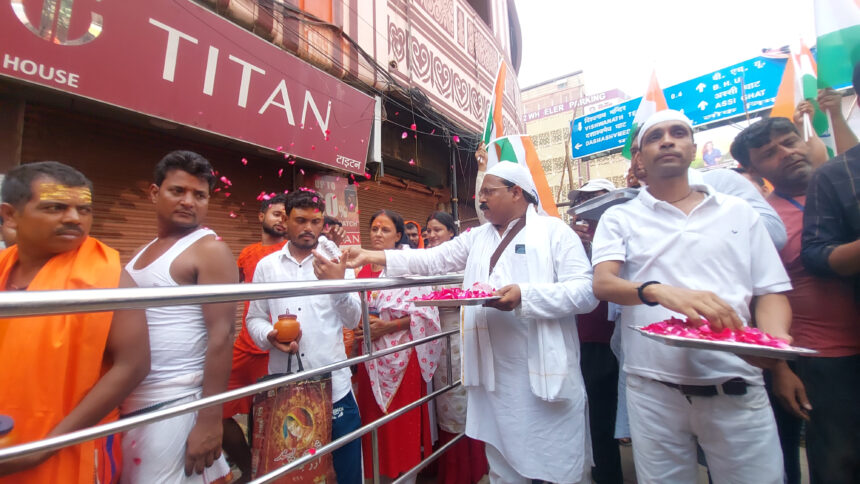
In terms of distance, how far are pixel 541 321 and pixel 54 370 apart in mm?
1746

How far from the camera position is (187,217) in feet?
5.67

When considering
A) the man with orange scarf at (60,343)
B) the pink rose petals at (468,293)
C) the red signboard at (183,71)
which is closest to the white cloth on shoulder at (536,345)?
the pink rose petals at (468,293)

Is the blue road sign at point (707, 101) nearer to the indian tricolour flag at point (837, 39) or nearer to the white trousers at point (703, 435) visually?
the indian tricolour flag at point (837, 39)

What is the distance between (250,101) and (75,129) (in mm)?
1714

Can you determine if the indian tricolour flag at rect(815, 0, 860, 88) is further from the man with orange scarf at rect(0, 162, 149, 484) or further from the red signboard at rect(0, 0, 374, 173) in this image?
the red signboard at rect(0, 0, 374, 173)

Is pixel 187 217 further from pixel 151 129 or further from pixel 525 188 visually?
pixel 151 129

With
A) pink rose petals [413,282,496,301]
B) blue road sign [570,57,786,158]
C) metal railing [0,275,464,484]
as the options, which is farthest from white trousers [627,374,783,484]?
blue road sign [570,57,786,158]

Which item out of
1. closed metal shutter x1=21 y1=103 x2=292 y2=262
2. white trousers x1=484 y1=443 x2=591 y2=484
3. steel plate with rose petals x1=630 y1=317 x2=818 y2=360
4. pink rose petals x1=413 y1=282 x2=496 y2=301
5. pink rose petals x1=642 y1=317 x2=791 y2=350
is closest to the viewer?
steel plate with rose petals x1=630 y1=317 x2=818 y2=360

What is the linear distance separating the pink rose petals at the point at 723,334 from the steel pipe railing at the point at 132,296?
1201 millimetres

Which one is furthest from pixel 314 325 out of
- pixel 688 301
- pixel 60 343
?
pixel 688 301

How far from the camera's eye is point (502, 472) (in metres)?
1.93

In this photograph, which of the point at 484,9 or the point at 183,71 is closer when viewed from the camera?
the point at 183,71

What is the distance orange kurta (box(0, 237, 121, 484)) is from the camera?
1.11m

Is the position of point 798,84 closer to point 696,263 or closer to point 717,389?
point 696,263
